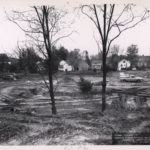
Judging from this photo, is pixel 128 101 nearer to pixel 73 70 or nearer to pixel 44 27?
pixel 73 70

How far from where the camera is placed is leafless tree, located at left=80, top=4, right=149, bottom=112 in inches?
226

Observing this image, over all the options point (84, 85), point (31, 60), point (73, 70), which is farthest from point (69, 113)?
point (31, 60)

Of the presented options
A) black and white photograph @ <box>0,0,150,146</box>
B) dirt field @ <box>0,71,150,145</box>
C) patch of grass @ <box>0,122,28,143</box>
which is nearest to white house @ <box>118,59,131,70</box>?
black and white photograph @ <box>0,0,150,146</box>

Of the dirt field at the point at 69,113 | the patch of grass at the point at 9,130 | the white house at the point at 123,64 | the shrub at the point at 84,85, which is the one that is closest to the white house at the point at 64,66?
the dirt field at the point at 69,113

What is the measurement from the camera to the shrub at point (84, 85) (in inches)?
276

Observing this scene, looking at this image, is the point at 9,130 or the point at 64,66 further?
the point at 64,66

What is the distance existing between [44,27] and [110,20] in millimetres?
1505

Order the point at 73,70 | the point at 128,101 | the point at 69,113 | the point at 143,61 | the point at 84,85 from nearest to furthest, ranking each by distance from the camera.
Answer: the point at 143,61 → the point at 69,113 → the point at 73,70 → the point at 128,101 → the point at 84,85

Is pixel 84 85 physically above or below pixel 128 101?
above

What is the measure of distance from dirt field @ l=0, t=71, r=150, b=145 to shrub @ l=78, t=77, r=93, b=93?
0.12 m

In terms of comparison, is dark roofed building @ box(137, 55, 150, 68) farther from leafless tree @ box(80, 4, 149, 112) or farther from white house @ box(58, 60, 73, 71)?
white house @ box(58, 60, 73, 71)

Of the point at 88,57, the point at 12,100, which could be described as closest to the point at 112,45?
the point at 88,57

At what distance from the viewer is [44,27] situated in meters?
6.37
